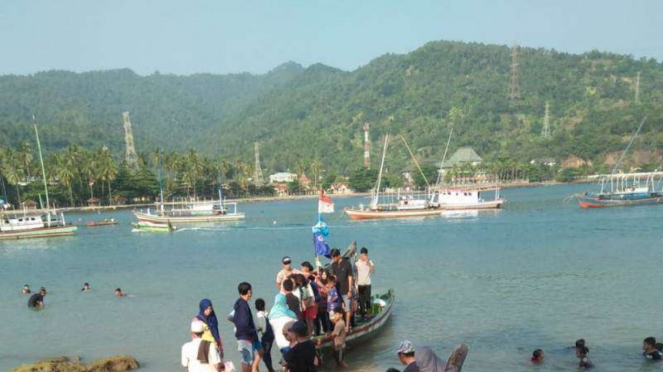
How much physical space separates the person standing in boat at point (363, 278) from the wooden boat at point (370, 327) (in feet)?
1.34

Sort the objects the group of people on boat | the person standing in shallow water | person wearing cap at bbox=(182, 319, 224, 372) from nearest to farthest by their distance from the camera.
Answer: the group of people on boat < person wearing cap at bbox=(182, 319, 224, 372) < the person standing in shallow water

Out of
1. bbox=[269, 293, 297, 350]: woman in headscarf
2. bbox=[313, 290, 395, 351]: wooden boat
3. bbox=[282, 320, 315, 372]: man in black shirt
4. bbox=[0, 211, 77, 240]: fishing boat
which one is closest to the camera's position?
bbox=[282, 320, 315, 372]: man in black shirt

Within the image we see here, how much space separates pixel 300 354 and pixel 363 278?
32.3 feet

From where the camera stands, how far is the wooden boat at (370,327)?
16.8m

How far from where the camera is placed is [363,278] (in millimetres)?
19578

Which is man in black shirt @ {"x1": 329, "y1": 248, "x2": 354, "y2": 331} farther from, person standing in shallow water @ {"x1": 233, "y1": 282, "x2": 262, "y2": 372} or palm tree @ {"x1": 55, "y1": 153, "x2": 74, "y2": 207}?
palm tree @ {"x1": 55, "y1": 153, "x2": 74, "y2": 207}

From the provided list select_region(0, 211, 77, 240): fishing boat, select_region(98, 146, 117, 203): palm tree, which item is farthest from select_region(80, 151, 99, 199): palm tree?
select_region(0, 211, 77, 240): fishing boat

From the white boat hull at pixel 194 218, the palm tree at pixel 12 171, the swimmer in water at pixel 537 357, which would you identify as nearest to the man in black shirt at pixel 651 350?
the swimmer in water at pixel 537 357

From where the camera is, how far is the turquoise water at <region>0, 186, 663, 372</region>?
2192 centimetres

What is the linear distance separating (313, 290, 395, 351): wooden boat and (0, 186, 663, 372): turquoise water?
0.42m

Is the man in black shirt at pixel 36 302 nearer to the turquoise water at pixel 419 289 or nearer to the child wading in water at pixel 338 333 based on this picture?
the turquoise water at pixel 419 289

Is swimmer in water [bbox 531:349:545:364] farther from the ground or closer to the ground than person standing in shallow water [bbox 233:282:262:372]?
closer to the ground

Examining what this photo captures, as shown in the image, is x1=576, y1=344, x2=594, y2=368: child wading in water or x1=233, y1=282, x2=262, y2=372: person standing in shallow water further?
x1=576, y1=344, x2=594, y2=368: child wading in water

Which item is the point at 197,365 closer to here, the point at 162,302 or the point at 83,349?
the point at 83,349
